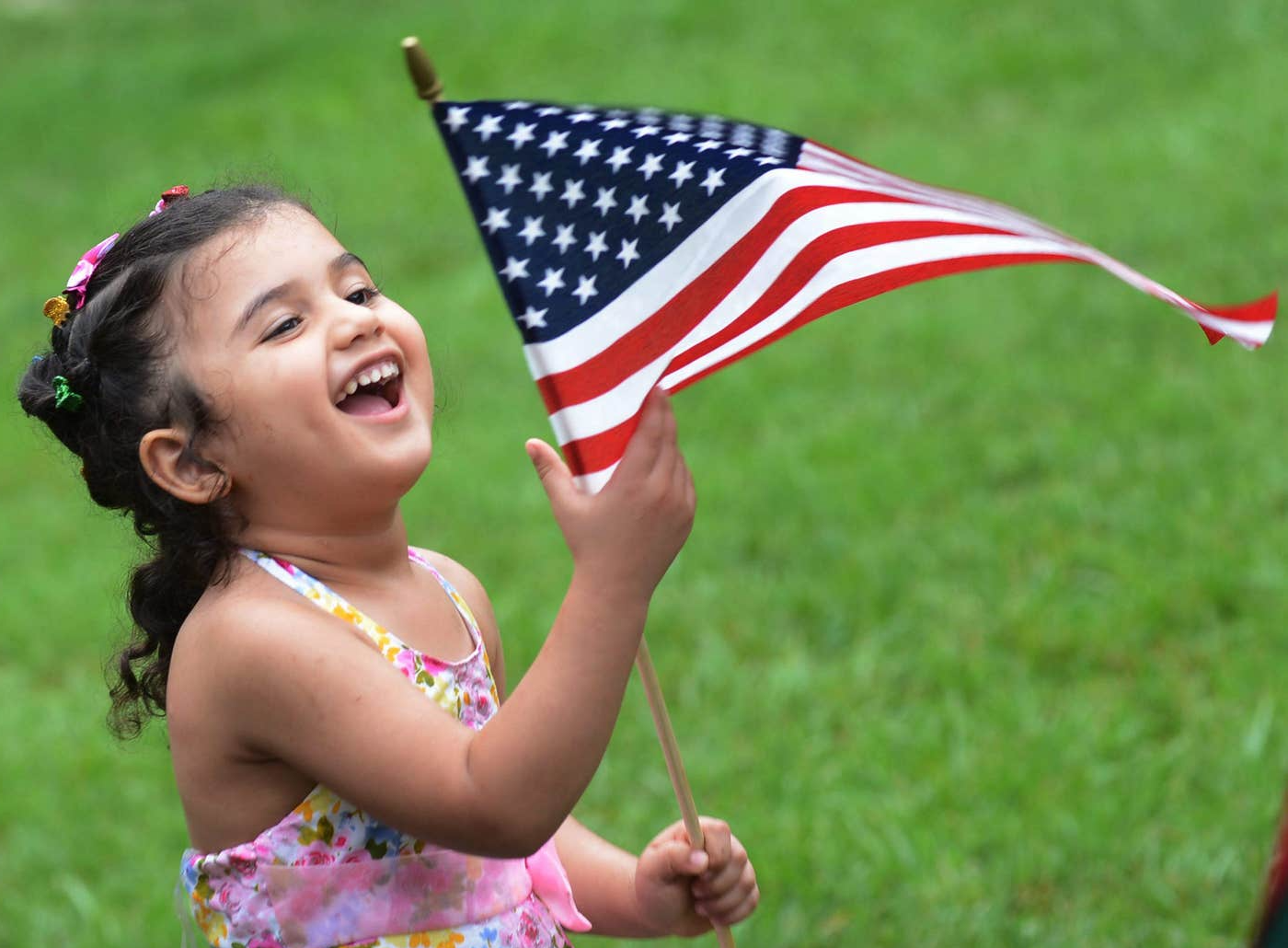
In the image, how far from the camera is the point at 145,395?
1.88 metres

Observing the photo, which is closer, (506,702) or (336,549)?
(506,702)

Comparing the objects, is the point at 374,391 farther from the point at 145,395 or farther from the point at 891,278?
the point at 891,278

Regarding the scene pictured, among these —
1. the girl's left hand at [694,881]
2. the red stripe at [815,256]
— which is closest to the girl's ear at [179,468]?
the red stripe at [815,256]

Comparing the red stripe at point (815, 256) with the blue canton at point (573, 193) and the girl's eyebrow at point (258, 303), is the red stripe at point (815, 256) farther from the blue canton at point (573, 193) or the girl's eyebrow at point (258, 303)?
the girl's eyebrow at point (258, 303)

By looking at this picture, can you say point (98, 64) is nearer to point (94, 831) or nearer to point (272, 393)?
point (94, 831)

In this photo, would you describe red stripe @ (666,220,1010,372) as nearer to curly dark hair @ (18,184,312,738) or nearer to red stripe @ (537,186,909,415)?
red stripe @ (537,186,909,415)

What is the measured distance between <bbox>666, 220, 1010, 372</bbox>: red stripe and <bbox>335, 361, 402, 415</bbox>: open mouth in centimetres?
30

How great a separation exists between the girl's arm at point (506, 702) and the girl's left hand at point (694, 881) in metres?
0.41

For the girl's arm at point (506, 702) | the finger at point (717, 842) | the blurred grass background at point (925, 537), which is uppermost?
the girl's arm at point (506, 702)

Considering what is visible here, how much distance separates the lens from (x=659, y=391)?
69.9 inches

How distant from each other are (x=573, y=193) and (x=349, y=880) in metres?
0.78

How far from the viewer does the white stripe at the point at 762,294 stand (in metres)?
1.94

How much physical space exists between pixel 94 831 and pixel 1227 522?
2857 mm

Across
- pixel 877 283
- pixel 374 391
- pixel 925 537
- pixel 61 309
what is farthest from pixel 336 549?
pixel 925 537
